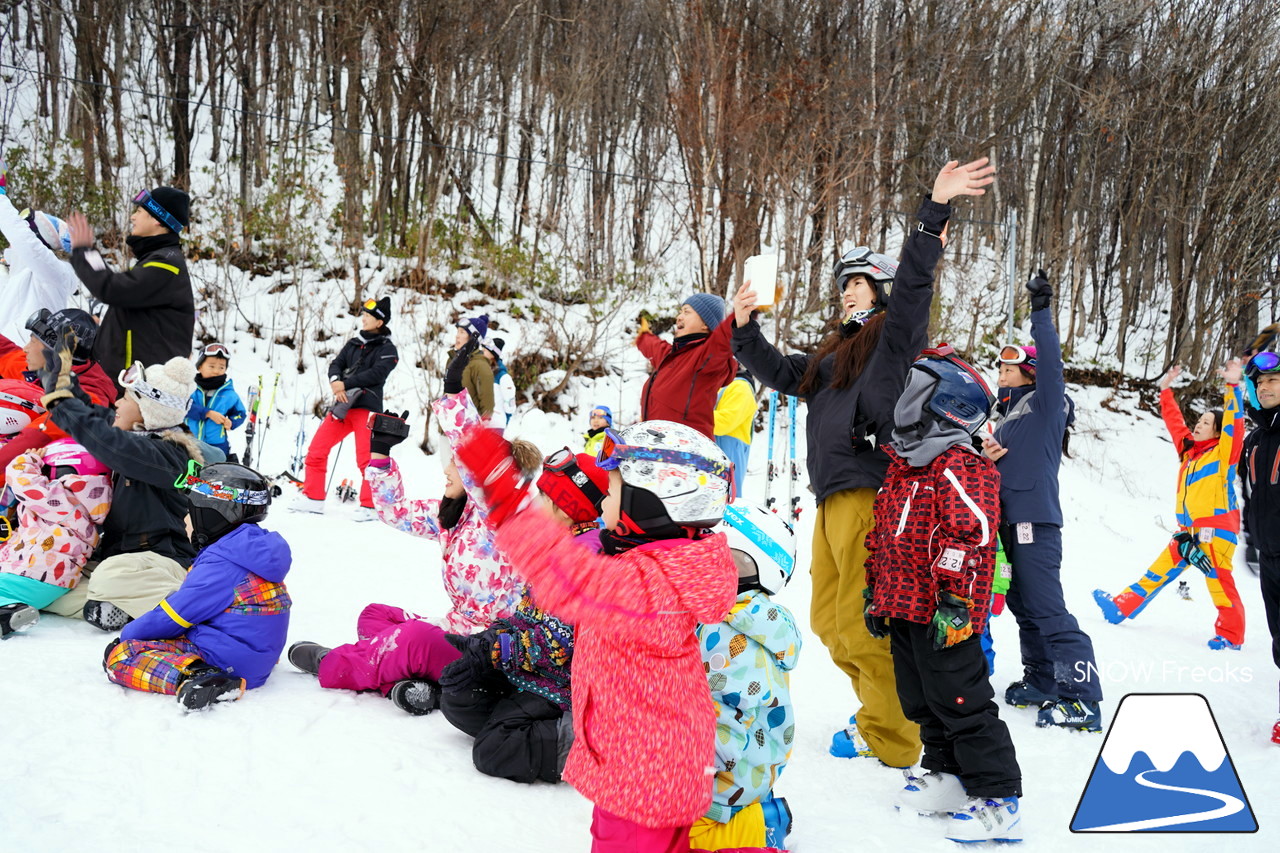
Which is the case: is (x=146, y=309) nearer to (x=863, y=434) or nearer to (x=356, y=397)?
(x=356, y=397)

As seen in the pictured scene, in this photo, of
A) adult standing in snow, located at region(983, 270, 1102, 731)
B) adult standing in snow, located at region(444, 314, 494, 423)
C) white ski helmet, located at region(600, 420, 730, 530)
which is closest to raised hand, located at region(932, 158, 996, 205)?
adult standing in snow, located at region(983, 270, 1102, 731)

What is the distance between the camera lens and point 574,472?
3236 millimetres

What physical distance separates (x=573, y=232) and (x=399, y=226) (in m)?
3.51

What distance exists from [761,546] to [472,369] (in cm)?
523

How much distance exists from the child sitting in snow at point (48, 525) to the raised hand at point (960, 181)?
4.08 m

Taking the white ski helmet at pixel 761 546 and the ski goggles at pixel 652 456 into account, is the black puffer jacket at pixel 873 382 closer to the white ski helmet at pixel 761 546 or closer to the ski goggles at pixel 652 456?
the white ski helmet at pixel 761 546

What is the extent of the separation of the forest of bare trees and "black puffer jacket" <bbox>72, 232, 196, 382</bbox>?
8.22 metres

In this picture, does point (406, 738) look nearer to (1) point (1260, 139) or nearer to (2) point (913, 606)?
(2) point (913, 606)

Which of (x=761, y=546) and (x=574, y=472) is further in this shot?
(x=574, y=472)

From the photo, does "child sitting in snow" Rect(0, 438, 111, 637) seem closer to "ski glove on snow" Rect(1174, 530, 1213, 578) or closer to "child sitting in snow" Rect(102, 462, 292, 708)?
"child sitting in snow" Rect(102, 462, 292, 708)

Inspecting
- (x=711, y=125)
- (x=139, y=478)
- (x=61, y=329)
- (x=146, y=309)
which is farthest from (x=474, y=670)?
(x=711, y=125)

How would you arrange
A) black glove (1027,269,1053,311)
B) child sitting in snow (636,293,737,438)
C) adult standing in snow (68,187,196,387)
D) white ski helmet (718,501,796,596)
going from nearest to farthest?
white ski helmet (718,501,796,596) < black glove (1027,269,1053,311) < adult standing in snow (68,187,196,387) < child sitting in snow (636,293,737,438)

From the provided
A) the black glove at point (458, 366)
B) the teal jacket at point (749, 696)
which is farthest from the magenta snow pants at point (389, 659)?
the black glove at point (458, 366)

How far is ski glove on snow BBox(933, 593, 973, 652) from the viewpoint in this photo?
114 inches
